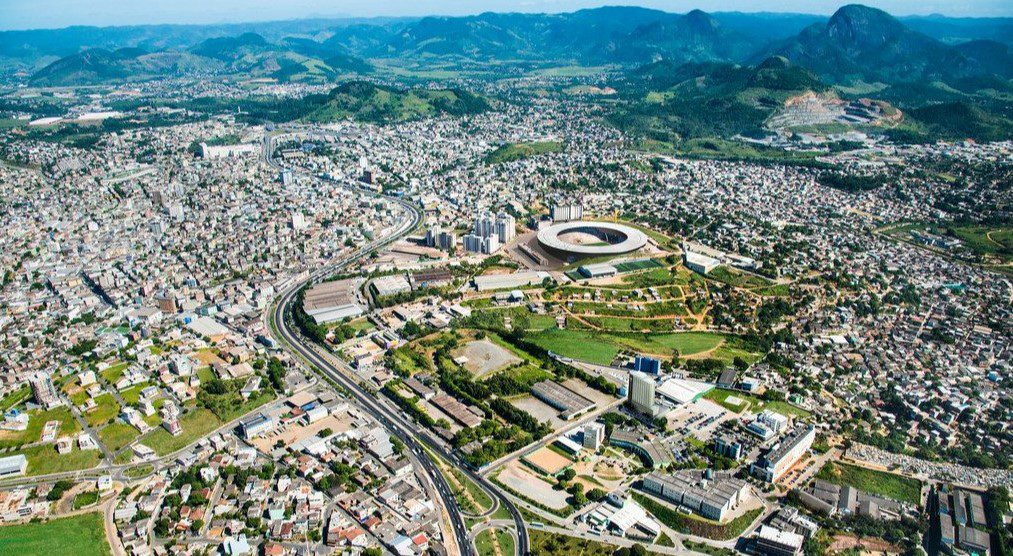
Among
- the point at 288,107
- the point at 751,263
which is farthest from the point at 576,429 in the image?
the point at 288,107

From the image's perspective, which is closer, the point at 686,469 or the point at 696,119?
the point at 686,469

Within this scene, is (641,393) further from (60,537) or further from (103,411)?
(103,411)

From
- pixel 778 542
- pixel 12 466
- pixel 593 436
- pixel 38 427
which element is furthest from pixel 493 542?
pixel 38 427

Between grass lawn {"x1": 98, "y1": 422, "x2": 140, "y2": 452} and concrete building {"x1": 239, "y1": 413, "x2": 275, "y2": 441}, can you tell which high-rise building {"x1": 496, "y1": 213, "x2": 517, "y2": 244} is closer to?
concrete building {"x1": 239, "y1": 413, "x2": 275, "y2": 441}

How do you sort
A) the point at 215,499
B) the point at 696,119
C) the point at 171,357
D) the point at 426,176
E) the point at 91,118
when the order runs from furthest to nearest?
the point at 91,118 < the point at 696,119 < the point at 426,176 < the point at 171,357 < the point at 215,499

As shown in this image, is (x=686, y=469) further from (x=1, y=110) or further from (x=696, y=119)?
(x=1, y=110)

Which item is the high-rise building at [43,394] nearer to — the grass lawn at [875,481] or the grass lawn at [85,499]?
the grass lawn at [85,499]
